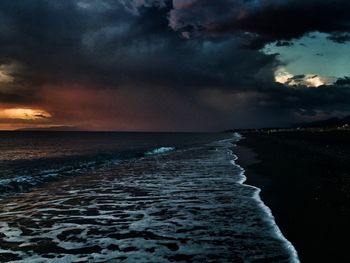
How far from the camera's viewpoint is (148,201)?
54.0 feet

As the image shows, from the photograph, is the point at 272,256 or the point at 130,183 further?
the point at 130,183

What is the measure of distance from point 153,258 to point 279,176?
16820 millimetres

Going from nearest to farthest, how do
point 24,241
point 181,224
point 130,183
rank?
point 24,241 < point 181,224 < point 130,183

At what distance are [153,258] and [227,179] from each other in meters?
15.3

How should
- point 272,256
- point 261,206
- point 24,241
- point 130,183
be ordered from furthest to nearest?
1. point 130,183
2. point 261,206
3. point 24,241
4. point 272,256

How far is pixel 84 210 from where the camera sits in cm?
1490

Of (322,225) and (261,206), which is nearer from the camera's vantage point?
(322,225)

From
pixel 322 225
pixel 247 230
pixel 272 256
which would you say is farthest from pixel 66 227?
pixel 322 225

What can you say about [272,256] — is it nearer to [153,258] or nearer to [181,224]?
[153,258]

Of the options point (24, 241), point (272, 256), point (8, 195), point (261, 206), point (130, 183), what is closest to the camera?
point (272, 256)

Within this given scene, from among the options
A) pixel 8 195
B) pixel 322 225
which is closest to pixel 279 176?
pixel 322 225

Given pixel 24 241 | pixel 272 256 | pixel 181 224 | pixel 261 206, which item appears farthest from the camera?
pixel 261 206

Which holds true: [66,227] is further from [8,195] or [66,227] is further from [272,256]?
[8,195]

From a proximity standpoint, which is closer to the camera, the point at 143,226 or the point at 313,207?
the point at 143,226
